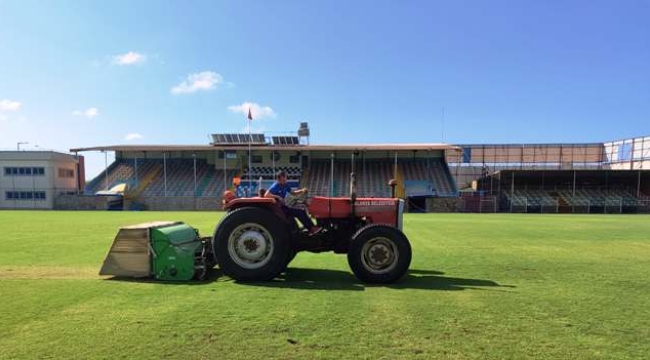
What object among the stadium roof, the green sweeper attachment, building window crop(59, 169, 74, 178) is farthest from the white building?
the green sweeper attachment

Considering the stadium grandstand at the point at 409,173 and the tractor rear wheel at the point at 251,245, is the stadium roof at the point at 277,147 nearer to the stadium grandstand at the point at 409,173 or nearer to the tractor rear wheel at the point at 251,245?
the stadium grandstand at the point at 409,173

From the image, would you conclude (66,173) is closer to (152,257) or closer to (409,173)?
(409,173)

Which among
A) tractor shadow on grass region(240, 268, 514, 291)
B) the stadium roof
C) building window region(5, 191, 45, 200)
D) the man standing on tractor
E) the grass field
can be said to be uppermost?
the stadium roof

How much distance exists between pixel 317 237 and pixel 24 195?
136ft

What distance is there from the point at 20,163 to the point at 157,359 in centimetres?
4358

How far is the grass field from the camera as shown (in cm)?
318

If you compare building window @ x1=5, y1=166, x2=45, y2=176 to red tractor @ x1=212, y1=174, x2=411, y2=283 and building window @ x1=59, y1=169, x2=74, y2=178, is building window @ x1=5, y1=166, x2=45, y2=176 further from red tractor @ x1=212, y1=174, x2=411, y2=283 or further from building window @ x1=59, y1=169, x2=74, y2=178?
red tractor @ x1=212, y1=174, x2=411, y2=283

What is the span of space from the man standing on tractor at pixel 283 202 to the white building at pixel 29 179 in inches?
1472

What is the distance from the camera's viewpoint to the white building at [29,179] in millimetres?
35719

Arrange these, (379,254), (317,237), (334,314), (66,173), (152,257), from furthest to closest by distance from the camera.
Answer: (66,173) → (317,237) → (152,257) → (379,254) → (334,314)

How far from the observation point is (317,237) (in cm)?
586

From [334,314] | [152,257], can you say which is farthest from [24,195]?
[334,314]

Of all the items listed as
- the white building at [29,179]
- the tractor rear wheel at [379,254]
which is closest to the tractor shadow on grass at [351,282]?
A: the tractor rear wheel at [379,254]

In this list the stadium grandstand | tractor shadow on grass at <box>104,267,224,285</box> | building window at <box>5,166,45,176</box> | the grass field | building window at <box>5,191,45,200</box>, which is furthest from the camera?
building window at <box>5,166,45,176</box>
